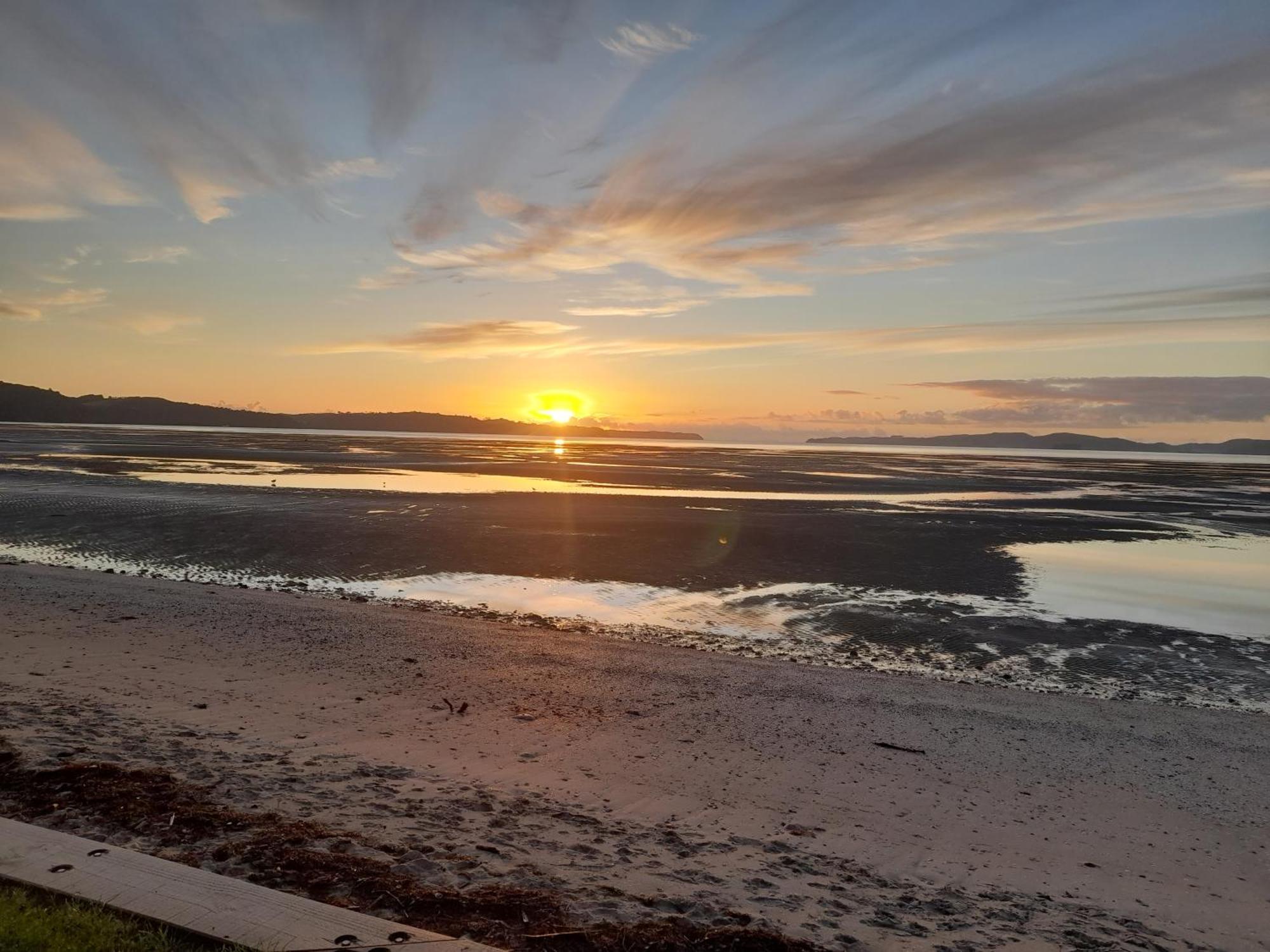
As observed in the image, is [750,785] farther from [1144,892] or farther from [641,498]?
[641,498]

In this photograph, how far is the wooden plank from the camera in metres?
3.81

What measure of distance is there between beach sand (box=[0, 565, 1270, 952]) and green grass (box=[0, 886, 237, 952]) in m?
1.05

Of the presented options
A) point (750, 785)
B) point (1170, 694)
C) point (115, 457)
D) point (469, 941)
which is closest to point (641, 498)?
point (1170, 694)

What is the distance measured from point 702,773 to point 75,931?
498 centimetres

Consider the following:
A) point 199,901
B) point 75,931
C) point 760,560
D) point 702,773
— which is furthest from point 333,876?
point 760,560

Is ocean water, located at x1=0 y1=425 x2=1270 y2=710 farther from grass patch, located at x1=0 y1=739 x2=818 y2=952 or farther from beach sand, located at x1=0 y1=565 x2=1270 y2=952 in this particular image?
grass patch, located at x1=0 y1=739 x2=818 y2=952

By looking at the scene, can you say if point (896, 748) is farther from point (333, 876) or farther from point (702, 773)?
point (333, 876)

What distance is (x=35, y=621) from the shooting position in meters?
11.9

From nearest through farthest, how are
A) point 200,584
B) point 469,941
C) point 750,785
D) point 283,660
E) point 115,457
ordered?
1. point 469,941
2. point 750,785
3. point 283,660
4. point 200,584
5. point 115,457

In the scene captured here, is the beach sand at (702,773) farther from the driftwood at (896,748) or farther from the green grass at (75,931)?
the green grass at (75,931)

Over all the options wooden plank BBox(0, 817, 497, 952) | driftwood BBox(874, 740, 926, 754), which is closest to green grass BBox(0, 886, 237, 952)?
wooden plank BBox(0, 817, 497, 952)

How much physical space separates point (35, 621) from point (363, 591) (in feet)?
20.3

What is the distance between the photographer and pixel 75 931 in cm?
371

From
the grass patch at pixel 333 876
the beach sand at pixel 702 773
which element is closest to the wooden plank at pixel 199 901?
the grass patch at pixel 333 876
